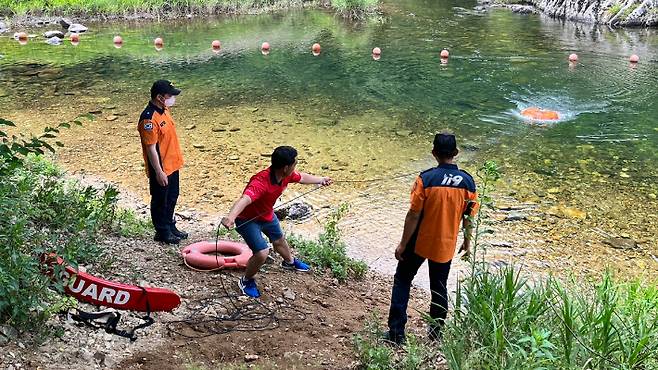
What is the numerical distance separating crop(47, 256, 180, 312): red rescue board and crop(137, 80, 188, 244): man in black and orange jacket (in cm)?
169

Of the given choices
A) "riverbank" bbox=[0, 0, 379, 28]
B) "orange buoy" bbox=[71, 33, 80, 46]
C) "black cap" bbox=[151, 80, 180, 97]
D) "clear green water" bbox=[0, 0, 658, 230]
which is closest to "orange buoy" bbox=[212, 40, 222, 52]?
"clear green water" bbox=[0, 0, 658, 230]

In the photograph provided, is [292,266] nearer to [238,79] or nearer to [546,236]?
[546,236]

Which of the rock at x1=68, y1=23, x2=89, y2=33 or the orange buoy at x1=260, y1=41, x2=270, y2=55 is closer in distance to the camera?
the orange buoy at x1=260, y1=41, x2=270, y2=55

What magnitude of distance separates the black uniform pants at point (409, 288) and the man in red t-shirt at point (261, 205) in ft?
3.79

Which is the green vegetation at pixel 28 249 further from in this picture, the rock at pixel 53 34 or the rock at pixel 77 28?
the rock at pixel 77 28

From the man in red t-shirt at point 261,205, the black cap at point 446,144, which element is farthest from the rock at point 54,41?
the black cap at point 446,144

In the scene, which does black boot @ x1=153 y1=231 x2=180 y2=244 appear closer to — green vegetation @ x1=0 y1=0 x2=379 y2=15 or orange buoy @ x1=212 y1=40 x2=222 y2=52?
orange buoy @ x1=212 y1=40 x2=222 y2=52

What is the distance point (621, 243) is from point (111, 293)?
5.91 metres

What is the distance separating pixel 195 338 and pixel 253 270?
0.91 meters

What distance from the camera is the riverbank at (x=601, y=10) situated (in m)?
23.1

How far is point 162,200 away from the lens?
5977 mm

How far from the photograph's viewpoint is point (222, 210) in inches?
318

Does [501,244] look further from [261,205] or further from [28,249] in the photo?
[28,249]

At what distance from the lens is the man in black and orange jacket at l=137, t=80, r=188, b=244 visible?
5621 mm
